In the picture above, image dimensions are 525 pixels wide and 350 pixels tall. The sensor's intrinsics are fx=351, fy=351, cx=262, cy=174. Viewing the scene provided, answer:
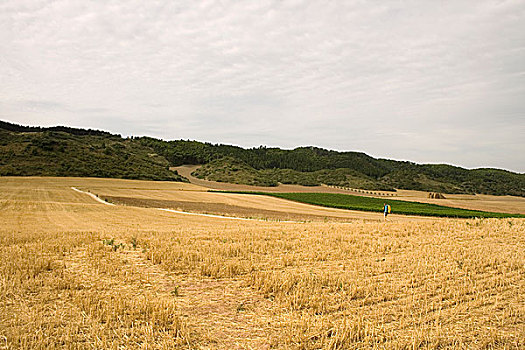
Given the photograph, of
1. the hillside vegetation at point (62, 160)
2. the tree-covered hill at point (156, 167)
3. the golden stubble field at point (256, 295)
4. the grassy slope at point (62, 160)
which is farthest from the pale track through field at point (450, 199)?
the golden stubble field at point (256, 295)

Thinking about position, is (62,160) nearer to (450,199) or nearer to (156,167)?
(156,167)

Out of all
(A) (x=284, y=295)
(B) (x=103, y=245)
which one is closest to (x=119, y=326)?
(A) (x=284, y=295)

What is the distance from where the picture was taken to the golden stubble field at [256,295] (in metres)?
5.98

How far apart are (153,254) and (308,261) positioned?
5358mm

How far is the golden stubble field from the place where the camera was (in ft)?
19.6

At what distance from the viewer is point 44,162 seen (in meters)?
96.9

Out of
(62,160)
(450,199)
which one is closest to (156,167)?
(62,160)

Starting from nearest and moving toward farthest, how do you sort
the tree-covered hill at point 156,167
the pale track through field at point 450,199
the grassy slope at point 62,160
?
the pale track through field at point 450,199
the grassy slope at point 62,160
the tree-covered hill at point 156,167

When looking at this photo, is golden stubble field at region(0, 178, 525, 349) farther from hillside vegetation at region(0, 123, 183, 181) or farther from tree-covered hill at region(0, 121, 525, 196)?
tree-covered hill at region(0, 121, 525, 196)

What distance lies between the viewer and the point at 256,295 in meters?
8.48

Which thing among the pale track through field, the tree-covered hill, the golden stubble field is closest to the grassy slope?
the tree-covered hill

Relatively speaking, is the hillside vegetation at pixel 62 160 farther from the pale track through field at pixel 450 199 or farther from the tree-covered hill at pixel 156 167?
the pale track through field at pixel 450 199

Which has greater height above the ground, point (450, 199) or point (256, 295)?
point (450, 199)

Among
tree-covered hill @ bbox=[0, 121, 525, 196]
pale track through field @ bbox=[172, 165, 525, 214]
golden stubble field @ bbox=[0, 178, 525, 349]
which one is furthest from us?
tree-covered hill @ bbox=[0, 121, 525, 196]
